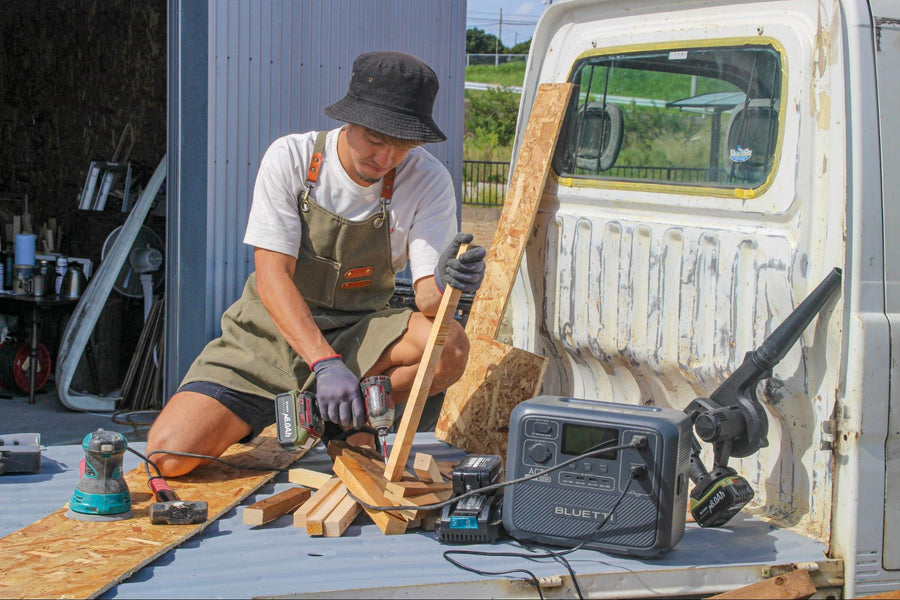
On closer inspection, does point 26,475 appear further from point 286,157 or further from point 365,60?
point 365,60

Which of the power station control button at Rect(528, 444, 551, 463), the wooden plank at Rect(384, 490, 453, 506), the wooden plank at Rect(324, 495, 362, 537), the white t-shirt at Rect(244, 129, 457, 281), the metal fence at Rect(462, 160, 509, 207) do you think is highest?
the metal fence at Rect(462, 160, 509, 207)

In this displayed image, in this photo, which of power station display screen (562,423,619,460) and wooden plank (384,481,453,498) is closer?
power station display screen (562,423,619,460)

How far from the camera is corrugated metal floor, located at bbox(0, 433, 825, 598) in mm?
1976

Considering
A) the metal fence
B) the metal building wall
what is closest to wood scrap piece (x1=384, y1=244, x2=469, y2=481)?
the metal building wall

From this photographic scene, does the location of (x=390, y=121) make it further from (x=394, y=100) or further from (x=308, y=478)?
(x=308, y=478)

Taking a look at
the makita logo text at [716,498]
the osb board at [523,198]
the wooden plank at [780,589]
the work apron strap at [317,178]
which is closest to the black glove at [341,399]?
the work apron strap at [317,178]

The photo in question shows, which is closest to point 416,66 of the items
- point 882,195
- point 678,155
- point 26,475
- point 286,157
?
point 286,157

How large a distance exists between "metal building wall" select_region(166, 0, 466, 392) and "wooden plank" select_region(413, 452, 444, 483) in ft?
8.40

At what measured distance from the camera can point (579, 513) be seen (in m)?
2.29

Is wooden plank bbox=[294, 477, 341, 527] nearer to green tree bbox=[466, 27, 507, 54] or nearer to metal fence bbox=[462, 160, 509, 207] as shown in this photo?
metal fence bbox=[462, 160, 509, 207]

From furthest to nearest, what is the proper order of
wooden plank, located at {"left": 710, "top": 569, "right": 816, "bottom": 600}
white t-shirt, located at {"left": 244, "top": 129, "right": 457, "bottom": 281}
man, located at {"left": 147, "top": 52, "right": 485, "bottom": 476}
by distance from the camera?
white t-shirt, located at {"left": 244, "top": 129, "right": 457, "bottom": 281}
man, located at {"left": 147, "top": 52, "right": 485, "bottom": 476}
wooden plank, located at {"left": 710, "top": 569, "right": 816, "bottom": 600}

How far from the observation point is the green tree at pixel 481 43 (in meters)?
46.8

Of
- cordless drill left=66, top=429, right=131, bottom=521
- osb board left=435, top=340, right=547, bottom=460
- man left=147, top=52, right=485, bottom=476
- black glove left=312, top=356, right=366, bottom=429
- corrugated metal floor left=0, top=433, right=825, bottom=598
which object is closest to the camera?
corrugated metal floor left=0, top=433, right=825, bottom=598

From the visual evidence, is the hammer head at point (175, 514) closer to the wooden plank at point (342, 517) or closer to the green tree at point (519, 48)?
the wooden plank at point (342, 517)
